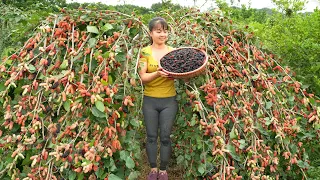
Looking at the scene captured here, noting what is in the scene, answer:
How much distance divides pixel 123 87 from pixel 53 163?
0.57m

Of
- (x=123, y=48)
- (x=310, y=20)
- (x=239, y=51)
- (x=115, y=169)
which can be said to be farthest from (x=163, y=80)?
(x=310, y=20)

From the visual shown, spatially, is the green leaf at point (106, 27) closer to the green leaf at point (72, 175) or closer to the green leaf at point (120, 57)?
the green leaf at point (120, 57)

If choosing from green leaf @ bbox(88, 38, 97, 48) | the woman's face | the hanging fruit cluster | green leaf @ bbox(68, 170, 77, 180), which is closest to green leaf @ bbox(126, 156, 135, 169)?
the hanging fruit cluster

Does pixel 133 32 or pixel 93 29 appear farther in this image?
pixel 133 32

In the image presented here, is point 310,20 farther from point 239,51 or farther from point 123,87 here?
point 123,87

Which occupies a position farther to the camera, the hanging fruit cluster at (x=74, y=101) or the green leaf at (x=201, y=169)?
the green leaf at (x=201, y=169)

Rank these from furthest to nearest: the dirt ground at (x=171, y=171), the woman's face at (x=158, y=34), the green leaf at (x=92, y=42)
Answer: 1. the dirt ground at (x=171, y=171)
2. the woman's face at (x=158, y=34)
3. the green leaf at (x=92, y=42)

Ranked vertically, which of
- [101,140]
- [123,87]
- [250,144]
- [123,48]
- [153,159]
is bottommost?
[153,159]

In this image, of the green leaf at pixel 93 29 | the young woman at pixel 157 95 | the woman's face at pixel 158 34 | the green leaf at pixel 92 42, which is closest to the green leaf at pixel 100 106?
the green leaf at pixel 92 42

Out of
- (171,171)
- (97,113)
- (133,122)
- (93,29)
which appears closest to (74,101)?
(97,113)

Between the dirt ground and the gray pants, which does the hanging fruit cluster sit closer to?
the gray pants

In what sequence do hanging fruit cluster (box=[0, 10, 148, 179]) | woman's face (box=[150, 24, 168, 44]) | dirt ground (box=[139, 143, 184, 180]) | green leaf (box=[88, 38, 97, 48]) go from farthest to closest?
dirt ground (box=[139, 143, 184, 180]), woman's face (box=[150, 24, 168, 44]), green leaf (box=[88, 38, 97, 48]), hanging fruit cluster (box=[0, 10, 148, 179])

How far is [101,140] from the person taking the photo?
181 cm

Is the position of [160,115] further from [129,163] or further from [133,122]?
[129,163]
